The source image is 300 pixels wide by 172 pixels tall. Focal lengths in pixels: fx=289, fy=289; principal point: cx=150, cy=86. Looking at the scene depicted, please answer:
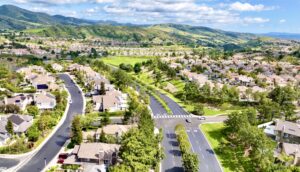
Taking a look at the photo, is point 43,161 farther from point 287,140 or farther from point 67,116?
point 287,140

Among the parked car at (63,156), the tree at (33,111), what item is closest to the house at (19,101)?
the tree at (33,111)

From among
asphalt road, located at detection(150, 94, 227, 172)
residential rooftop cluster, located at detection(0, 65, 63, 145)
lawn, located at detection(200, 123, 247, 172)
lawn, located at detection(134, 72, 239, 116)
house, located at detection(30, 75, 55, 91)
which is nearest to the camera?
asphalt road, located at detection(150, 94, 227, 172)

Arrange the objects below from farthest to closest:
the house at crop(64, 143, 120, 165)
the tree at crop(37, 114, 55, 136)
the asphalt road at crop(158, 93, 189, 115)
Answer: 1. the asphalt road at crop(158, 93, 189, 115)
2. the tree at crop(37, 114, 55, 136)
3. the house at crop(64, 143, 120, 165)

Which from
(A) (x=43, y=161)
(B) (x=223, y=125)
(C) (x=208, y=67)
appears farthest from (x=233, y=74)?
(A) (x=43, y=161)

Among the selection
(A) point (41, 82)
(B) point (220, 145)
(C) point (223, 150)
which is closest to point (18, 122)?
(A) point (41, 82)

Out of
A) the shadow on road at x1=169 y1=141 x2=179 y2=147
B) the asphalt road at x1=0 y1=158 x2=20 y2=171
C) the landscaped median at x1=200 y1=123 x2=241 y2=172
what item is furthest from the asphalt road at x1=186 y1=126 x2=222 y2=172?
the asphalt road at x1=0 y1=158 x2=20 y2=171

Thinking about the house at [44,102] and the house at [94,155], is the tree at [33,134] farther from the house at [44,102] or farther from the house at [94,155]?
the house at [44,102]

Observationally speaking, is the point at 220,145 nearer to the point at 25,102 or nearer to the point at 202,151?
the point at 202,151

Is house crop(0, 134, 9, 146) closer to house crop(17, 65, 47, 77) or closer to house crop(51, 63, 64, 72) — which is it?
house crop(17, 65, 47, 77)
